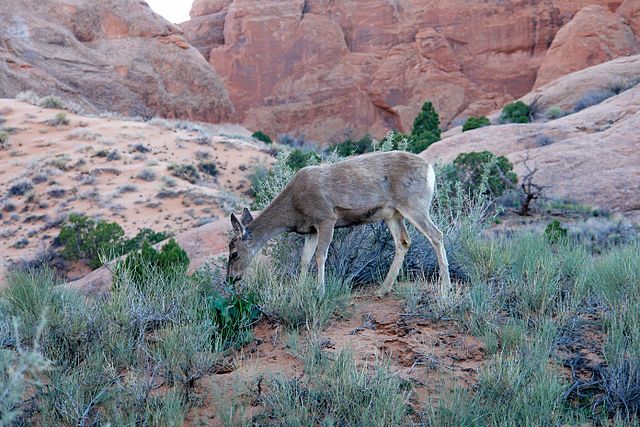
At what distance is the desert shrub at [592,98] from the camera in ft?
110

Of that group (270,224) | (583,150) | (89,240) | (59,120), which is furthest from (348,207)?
(59,120)

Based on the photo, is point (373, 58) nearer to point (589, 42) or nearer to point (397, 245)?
point (589, 42)

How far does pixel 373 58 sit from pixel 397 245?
53.7 metres

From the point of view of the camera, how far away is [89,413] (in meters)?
5.59

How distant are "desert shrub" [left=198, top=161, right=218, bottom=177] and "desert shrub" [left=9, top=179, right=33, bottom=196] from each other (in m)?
6.67

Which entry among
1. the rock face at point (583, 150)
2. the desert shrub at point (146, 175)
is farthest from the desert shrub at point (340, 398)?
the desert shrub at point (146, 175)

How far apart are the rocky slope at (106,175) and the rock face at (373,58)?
2694 cm

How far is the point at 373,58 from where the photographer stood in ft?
196

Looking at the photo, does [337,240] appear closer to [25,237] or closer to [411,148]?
[25,237]

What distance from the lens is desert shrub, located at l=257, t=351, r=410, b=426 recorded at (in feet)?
16.5

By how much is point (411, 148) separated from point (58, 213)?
16703 mm

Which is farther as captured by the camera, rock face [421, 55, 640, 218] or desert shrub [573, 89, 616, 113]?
desert shrub [573, 89, 616, 113]

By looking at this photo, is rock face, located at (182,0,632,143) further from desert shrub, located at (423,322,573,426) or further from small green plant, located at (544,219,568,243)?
desert shrub, located at (423,322,573,426)

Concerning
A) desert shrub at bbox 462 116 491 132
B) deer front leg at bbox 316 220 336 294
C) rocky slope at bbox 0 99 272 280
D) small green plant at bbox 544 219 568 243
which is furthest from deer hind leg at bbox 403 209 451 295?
desert shrub at bbox 462 116 491 132
